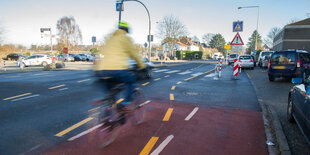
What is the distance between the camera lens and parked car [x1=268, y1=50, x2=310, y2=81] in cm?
1092

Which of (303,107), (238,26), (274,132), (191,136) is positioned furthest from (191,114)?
(238,26)

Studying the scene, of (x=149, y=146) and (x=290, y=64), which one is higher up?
(x=290, y=64)

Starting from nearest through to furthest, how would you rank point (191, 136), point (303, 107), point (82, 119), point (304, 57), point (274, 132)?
point (303, 107), point (191, 136), point (274, 132), point (82, 119), point (304, 57)

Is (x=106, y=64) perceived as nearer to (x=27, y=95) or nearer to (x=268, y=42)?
(x=27, y=95)

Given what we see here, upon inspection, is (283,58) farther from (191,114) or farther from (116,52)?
(116,52)

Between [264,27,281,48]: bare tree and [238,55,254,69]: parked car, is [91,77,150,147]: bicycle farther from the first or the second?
[264,27,281,48]: bare tree

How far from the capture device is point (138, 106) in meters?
4.58

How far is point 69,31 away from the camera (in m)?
73.8

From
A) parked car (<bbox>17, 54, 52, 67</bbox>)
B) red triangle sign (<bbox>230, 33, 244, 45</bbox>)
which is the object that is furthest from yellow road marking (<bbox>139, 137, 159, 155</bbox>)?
parked car (<bbox>17, 54, 52, 67</bbox>)

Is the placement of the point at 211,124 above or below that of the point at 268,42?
below

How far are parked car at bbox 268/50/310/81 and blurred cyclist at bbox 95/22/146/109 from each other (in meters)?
10.3

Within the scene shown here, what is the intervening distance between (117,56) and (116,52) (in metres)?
0.07

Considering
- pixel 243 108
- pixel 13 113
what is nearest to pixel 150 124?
pixel 243 108

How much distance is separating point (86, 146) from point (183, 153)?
1636 millimetres
